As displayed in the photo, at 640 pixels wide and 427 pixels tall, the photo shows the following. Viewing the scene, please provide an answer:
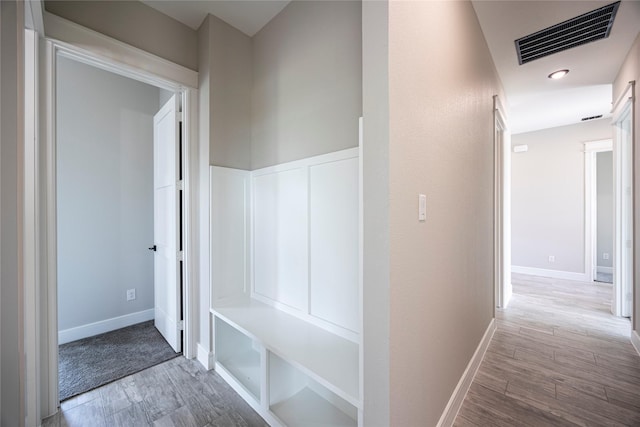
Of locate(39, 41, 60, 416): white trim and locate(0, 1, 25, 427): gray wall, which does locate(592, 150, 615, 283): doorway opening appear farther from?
locate(39, 41, 60, 416): white trim

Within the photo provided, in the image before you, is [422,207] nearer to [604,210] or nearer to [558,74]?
[558,74]

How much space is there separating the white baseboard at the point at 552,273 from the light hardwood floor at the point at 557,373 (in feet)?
5.02

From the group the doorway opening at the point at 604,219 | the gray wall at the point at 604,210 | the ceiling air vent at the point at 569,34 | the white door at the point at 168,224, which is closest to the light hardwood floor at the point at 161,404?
the white door at the point at 168,224

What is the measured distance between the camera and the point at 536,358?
221 centimetres

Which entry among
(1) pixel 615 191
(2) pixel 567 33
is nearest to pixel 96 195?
(2) pixel 567 33

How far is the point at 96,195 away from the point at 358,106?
2.84m

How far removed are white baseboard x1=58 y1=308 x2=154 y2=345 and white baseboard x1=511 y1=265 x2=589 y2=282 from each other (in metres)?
6.34

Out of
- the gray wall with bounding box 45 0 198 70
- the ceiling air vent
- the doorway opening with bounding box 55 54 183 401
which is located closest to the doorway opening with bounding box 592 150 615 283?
the ceiling air vent

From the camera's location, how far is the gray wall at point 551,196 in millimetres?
4582

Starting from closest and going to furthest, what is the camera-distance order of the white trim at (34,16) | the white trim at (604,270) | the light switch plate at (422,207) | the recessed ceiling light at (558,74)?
1. the light switch plate at (422,207)
2. the white trim at (34,16)
3. the recessed ceiling light at (558,74)
4. the white trim at (604,270)

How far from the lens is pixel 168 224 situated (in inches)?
96.0

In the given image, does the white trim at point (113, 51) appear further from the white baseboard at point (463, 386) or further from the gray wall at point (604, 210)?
the gray wall at point (604, 210)

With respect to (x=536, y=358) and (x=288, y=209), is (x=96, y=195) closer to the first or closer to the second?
(x=288, y=209)

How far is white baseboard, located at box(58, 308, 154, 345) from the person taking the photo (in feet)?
8.21
